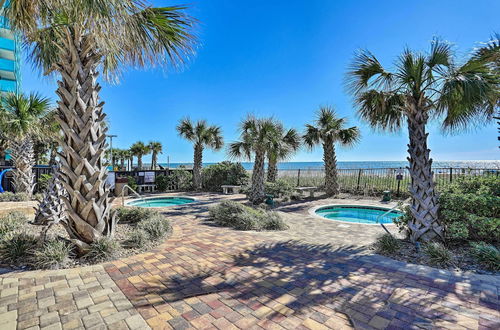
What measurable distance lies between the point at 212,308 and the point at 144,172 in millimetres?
14970

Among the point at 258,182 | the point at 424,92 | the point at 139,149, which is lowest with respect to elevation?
the point at 258,182

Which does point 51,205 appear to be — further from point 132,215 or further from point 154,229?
point 154,229

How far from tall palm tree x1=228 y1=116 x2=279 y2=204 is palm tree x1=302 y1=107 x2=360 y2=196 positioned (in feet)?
14.2

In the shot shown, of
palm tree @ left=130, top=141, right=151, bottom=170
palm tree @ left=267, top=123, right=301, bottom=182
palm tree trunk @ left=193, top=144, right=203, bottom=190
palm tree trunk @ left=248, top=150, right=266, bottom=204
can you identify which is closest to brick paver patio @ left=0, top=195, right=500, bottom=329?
palm tree trunk @ left=248, top=150, right=266, bottom=204

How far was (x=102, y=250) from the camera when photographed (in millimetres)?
3799

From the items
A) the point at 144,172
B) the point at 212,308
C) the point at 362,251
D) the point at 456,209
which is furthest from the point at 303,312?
the point at 144,172

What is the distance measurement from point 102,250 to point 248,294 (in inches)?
101

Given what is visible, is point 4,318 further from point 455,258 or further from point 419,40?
point 419,40

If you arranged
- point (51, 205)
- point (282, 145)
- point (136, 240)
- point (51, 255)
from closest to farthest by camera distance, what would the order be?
point (51, 255)
point (136, 240)
point (51, 205)
point (282, 145)

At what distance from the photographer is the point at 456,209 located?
4.75 meters

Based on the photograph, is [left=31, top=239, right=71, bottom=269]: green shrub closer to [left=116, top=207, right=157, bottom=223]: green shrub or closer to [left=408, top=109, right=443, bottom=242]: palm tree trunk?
[left=116, top=207, right=157, bottom=223]: green shrub

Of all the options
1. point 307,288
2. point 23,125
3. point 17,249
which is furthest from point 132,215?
point 23,125

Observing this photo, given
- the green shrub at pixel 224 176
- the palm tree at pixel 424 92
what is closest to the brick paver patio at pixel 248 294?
the palm tree at pixel 424 92

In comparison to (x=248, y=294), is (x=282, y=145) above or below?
above
